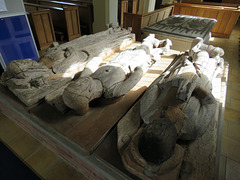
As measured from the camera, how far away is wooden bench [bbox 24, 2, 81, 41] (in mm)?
6492

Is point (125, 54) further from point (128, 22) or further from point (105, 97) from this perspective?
point (128, 22)

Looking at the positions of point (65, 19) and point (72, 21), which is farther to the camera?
point (72, 21)

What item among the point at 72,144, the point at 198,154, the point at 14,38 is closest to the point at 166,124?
the point at 198,154

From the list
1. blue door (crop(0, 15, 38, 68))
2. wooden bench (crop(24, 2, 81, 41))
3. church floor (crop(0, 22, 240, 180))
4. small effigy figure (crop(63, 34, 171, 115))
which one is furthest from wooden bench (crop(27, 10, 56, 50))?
small effigy figure (crop(63, 34, 171, 115))

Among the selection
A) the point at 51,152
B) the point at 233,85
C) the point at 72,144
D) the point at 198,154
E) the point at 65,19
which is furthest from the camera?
the point at 65,19

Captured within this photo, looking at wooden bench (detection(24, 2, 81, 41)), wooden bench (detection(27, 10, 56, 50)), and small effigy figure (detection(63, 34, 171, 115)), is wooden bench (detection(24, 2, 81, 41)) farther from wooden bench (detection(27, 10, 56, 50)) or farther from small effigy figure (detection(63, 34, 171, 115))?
small effigy figure (detection(63, 34, 171, 115))

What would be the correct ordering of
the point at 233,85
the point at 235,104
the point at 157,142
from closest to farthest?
1. the point at 157,142
2. the point at 235,104
3. the point at 233,85

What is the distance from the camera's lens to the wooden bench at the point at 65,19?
21.3 ft

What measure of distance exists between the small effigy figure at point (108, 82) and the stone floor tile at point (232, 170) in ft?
6.46

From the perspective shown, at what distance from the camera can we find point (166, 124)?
1390 mm

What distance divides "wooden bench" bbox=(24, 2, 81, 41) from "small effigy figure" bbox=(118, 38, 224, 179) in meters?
5.67

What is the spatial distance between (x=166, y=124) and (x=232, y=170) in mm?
1913

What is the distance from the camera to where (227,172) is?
238 cm

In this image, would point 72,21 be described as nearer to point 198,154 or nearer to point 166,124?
point 166,124
